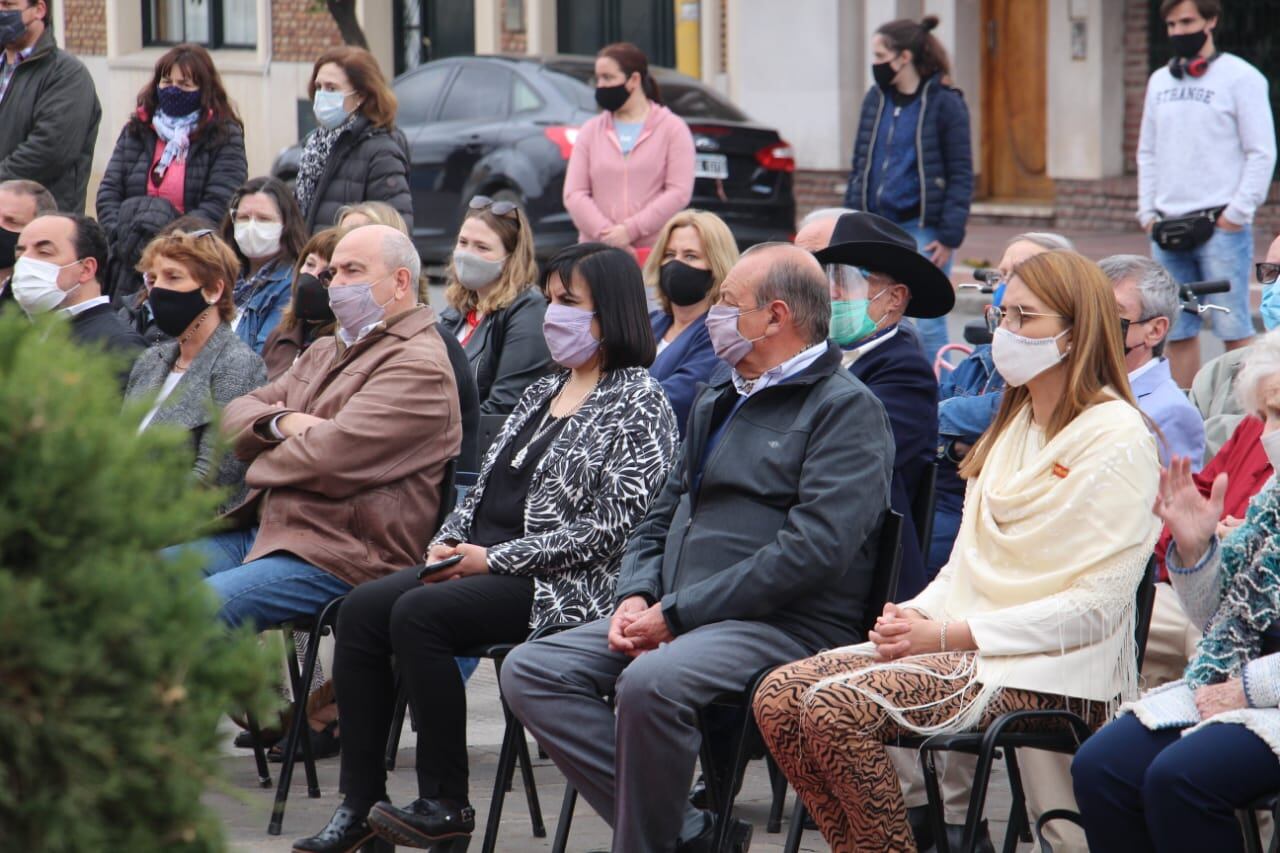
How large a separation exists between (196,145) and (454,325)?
2.20 meters

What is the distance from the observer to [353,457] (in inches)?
227

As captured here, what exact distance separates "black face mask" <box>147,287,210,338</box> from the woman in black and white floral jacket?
1405 mm

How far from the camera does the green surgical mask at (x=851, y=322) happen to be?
5.64m

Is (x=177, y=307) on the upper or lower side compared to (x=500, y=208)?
lower

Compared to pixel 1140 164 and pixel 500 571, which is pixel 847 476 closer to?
pixel 500 571

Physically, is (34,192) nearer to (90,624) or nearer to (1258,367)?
(1258,367)

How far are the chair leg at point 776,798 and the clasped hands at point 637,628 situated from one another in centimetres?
42

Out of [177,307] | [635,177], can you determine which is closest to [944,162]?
[635,177]

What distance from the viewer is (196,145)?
8945 millimetres

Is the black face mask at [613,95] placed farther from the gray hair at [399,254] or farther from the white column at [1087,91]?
the white column at [1087,91]

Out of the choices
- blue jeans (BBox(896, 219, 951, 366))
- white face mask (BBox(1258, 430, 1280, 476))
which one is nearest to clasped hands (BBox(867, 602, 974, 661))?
white face mask (BBox(1258, 430, 1280, 476))

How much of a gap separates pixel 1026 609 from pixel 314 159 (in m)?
5.40

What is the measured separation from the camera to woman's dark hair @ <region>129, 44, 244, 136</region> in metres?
8.87

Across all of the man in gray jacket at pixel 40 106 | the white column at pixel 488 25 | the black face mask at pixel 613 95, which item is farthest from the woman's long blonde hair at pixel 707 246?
the white column at pixel 488 25
